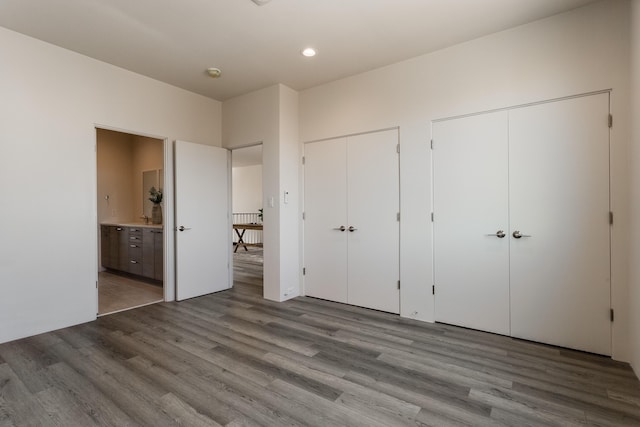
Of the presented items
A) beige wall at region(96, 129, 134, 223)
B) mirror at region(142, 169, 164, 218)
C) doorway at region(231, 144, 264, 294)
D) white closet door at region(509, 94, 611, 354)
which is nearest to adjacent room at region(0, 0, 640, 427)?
white closet door at region(509, 94, 611, 354)

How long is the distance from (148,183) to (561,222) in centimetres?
618

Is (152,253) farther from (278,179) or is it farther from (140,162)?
(278,179)

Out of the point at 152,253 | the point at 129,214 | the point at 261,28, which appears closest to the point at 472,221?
the point at 261,28

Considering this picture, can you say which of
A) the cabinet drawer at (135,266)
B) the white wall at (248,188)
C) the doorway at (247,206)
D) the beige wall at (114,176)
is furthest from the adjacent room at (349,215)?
the white wall at (248,188)

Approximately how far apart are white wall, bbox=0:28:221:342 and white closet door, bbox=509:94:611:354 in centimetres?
416

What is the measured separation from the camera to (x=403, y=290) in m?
3.40

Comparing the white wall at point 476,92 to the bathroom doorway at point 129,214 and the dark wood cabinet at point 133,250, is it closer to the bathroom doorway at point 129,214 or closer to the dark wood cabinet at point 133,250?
the dark wood cabinet at point 133,250

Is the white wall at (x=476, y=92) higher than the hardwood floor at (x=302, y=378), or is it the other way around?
the white wall at (x=476, y=92)

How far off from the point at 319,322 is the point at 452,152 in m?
2.17

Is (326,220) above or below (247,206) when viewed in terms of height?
below

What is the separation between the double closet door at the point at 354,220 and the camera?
3.49 metres

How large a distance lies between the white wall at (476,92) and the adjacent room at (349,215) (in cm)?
2

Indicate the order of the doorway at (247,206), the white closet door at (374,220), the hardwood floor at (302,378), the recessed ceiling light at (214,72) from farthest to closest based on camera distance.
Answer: the doorway at (247,206)
the recessed ceiling light at (214,72)
the white closet door at (374,220)
the hardwood floor at (302,378)

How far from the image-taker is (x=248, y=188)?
1081 cm
